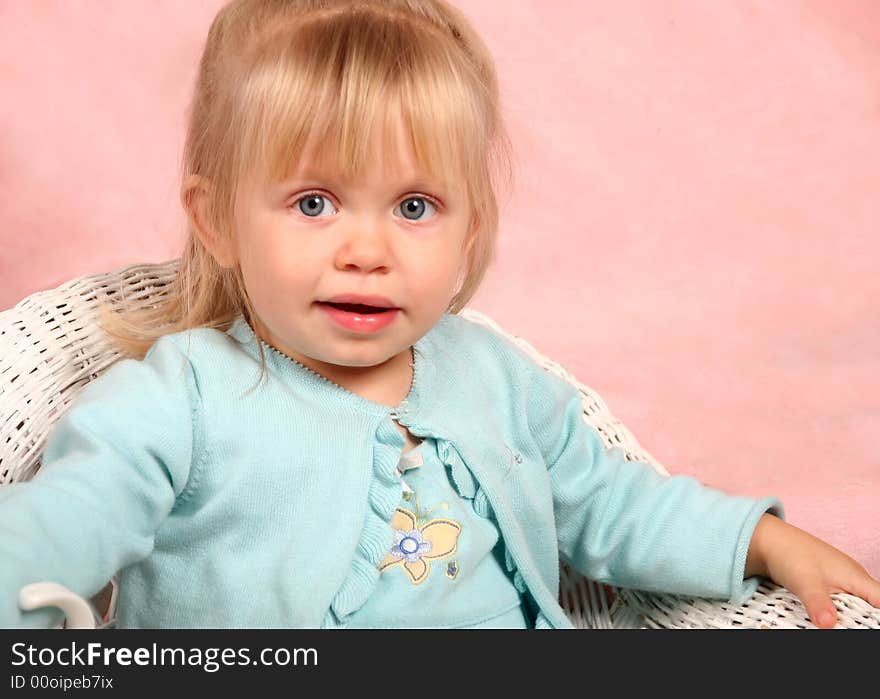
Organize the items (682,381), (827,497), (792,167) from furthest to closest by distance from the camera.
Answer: (792,167) → (682,381) → (827,497)

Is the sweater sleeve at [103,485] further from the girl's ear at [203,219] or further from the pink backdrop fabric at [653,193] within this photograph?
the pink backdrop fabric at [653,193]

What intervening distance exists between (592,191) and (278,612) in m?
1.57

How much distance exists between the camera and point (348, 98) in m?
1.33

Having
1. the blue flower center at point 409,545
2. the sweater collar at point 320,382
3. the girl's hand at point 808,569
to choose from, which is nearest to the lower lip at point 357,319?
the sweater collar at point 320,382

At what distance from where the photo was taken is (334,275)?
4.45 ft

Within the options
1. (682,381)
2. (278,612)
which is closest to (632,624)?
(278,612)

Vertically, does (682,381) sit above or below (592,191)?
below

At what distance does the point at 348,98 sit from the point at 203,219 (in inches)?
10.6

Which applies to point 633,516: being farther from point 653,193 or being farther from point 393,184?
point 653,193

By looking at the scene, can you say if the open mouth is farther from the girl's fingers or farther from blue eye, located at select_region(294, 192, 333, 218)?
the girl's fingers

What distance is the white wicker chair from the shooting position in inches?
60.6

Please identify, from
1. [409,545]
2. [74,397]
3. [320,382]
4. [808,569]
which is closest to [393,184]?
[320,382]

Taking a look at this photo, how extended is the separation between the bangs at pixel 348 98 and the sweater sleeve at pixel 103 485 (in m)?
0.25
